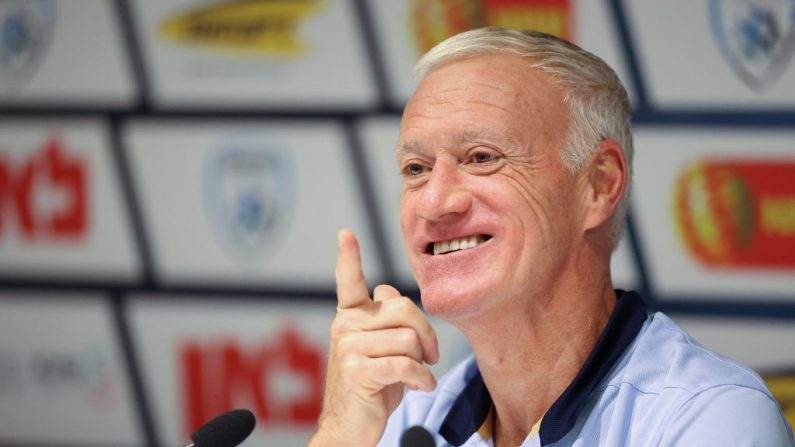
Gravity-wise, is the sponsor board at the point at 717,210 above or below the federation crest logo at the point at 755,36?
below

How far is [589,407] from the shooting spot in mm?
1493

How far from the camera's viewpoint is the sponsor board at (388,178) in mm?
3074

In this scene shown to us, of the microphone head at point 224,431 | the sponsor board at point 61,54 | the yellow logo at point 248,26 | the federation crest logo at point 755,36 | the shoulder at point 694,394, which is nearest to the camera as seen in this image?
the shoulder at point 694,394

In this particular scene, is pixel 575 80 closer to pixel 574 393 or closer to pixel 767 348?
pixel 574 393

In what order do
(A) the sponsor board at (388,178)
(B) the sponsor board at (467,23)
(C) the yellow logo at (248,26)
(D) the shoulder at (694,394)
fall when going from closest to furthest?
1. (D) the shoulder at (694,394)
2. (B) the sponsor board at (467,23)
3. (A) the sponsor board at (388,178)
4. (C) the yellow logo at (248,26)

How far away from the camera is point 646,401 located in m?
1.42

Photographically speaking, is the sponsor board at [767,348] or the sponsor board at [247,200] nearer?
the sponsor board at [767,348]

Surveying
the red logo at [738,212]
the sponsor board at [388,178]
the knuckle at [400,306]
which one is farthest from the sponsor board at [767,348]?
the knuckle at [400,306]

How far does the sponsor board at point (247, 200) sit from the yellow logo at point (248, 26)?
10.7 inches

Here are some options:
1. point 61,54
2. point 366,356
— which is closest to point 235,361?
point 61,54

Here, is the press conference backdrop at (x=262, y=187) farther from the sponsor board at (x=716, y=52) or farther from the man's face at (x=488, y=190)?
the man's face at (x=488, y=190)

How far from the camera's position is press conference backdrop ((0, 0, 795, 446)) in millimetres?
2770

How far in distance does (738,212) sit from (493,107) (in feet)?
4.81

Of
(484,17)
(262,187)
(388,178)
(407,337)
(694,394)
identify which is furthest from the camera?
(262,187)
